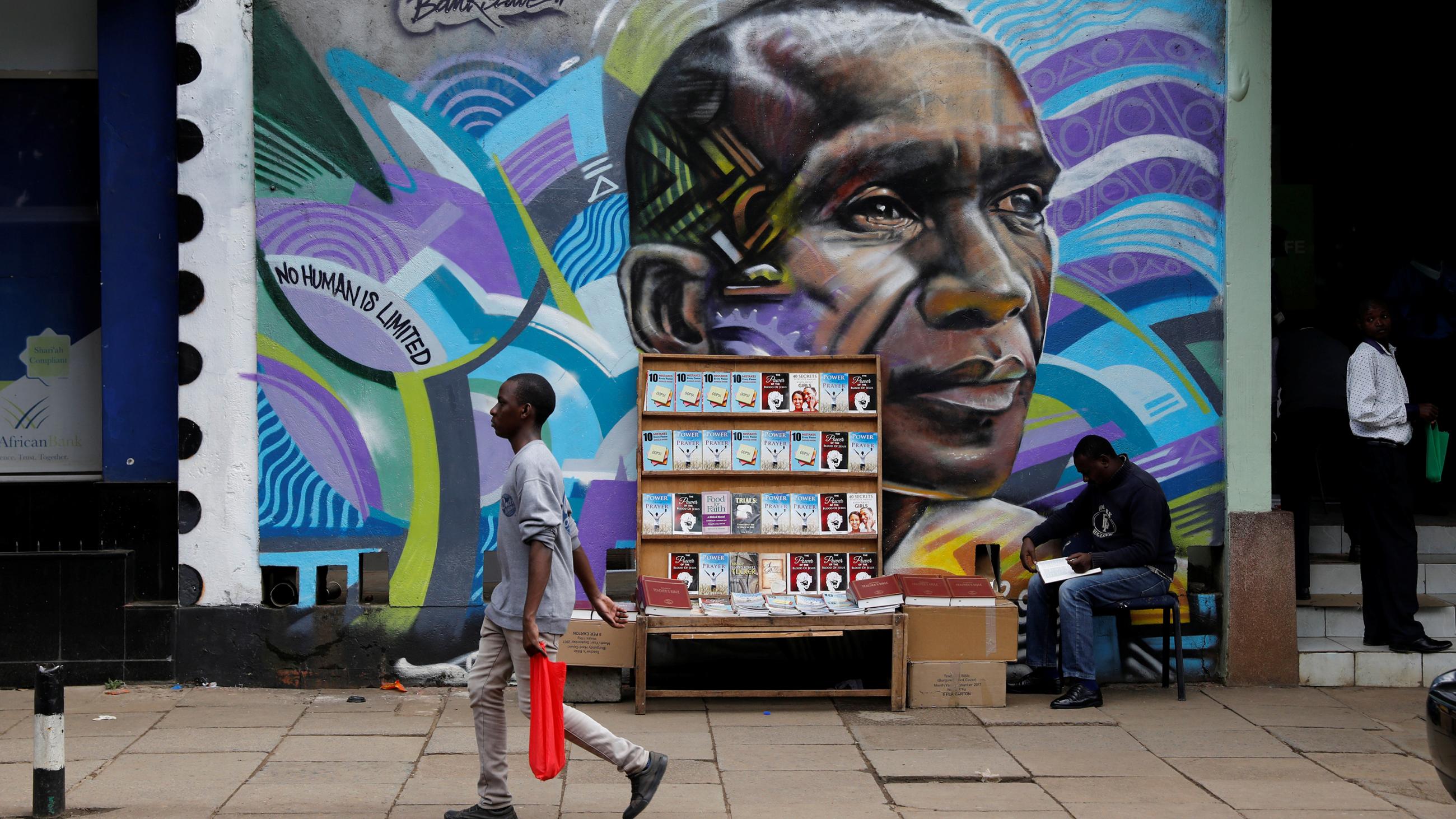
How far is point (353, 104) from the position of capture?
26.4 ft

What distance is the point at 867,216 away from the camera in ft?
27.0

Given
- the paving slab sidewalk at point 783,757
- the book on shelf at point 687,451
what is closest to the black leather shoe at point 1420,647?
the paving slab sidewalk at point 783,757

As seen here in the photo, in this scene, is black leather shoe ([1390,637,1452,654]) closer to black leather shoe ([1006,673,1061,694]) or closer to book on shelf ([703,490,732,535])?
black leather shoe ([1006,673,1061,694])

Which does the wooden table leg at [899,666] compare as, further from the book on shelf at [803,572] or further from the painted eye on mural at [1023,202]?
the painted eye on mural at [1023,202]

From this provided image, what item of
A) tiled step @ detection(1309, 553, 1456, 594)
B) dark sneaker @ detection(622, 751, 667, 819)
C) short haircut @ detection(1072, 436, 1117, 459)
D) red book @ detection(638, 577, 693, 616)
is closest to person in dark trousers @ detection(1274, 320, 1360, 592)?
tiled step @ detection(1309, 553, 1456, 594)

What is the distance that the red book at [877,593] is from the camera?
7.65 meters

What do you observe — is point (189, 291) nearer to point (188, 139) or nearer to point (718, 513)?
point (188, 139)

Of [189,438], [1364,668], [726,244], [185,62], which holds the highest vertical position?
[185,62]

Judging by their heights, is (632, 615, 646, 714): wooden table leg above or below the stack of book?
below

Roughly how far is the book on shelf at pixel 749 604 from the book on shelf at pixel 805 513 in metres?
0.49

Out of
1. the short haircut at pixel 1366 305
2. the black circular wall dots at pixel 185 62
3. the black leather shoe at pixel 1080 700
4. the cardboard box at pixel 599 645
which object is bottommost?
the black leather shoe at pixel 1080 700

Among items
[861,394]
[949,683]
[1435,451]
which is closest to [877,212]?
[861,394]

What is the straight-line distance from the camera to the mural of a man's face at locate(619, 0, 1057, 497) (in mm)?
8172

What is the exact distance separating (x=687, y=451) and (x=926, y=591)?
5.41 ft
